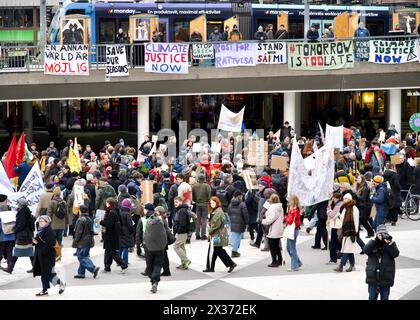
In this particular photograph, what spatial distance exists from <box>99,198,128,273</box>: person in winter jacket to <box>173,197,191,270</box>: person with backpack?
40.8 inches

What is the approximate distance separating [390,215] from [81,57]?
50.9 feet

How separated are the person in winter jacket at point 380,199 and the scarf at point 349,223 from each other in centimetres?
291

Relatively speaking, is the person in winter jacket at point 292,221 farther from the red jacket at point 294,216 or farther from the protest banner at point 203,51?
the protest banner at point 203,51

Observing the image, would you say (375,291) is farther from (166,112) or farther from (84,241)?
(166,112)

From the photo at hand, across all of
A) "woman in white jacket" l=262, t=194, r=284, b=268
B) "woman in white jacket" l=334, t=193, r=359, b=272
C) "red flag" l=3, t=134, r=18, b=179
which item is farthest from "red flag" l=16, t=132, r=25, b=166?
"woman in white jacket" l=334, t=193, r=359, b=272

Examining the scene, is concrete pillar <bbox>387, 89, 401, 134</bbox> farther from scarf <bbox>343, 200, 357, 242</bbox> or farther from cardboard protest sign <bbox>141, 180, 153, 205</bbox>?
scarf <bbox>343, 200, 357, 242</bbox>

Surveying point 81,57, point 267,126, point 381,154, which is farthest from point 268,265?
point 267,126

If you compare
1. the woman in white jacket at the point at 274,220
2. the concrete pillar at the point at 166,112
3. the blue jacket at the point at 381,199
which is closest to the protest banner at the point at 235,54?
the concrete pillar at the point at 166,112

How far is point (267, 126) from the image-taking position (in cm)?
4806

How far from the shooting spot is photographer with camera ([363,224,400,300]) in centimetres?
1569

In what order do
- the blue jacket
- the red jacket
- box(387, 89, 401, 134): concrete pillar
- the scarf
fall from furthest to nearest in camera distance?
1. box(387, 89, 401, 134): concrete pillar
2. the blue jacket
3. the red jacket
4. the scarf

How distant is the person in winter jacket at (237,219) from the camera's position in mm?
20812

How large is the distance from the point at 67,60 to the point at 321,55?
27.7 feet

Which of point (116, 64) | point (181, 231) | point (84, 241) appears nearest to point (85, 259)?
point (84, 241)
